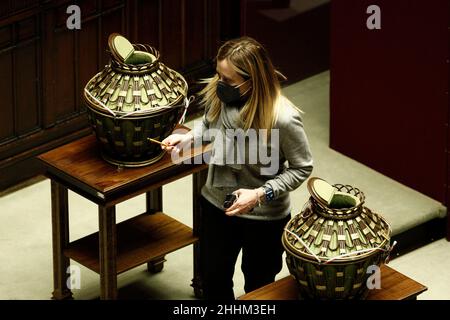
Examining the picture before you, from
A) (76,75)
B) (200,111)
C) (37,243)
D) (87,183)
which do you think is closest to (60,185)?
(87,183)

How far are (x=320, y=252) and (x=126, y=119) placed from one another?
1196 mm

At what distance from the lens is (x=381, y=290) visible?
6.05m

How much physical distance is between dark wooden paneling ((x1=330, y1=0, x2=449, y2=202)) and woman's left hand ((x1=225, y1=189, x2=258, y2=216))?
6.36 ft

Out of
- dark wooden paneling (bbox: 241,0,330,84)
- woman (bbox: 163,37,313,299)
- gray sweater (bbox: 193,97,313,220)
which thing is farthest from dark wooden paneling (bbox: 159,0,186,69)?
gray sweater (bbox: 193,97,313,220)

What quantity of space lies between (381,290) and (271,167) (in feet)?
2.25

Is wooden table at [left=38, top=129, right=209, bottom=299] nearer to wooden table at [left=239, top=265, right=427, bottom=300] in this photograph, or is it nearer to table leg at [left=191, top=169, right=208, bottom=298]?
table leg at [left=191, top=169, right=208, bottom=298]

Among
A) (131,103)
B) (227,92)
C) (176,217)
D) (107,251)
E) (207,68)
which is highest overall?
(227,92)

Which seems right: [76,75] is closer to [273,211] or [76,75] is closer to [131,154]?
[131,154]

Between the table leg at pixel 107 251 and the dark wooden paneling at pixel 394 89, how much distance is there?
199 centimetres

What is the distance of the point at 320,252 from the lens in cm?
580

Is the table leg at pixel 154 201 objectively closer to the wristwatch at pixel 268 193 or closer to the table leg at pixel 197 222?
the table leg at pixel 197 222

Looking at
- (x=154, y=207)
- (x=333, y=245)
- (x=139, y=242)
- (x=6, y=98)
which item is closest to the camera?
(x=333, y=245)

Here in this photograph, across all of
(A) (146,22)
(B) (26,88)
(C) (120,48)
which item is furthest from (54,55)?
(C) (120,48)

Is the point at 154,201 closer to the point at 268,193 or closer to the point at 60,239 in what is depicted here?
the point at 60,239
